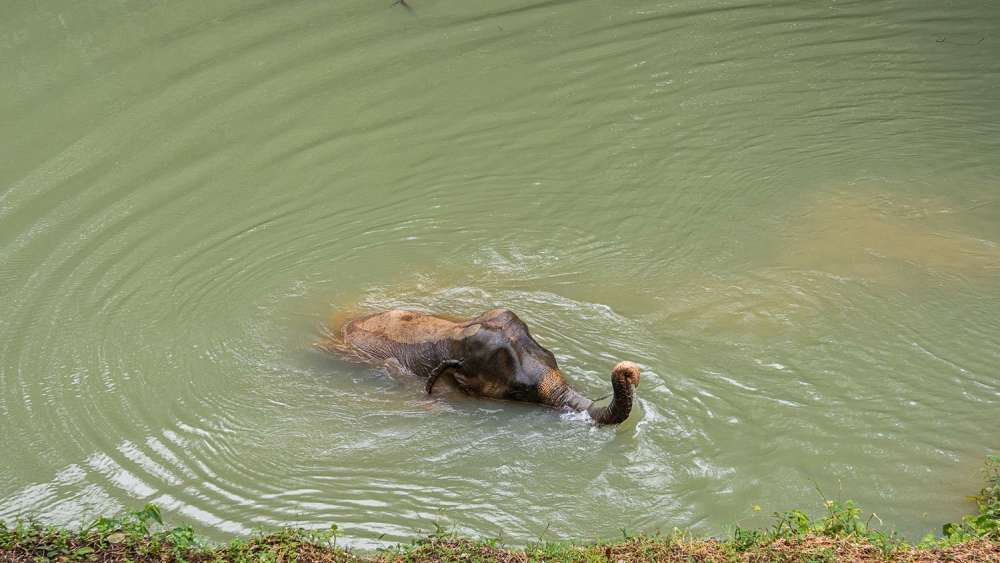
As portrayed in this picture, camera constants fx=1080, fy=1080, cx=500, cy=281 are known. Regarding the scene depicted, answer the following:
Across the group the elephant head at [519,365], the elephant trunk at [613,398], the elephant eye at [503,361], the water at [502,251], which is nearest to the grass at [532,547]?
the water at [502,251]

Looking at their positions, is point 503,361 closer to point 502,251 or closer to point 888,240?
point 502,251

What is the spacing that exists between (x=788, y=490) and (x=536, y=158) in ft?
18.9

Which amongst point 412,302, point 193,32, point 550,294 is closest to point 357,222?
point 412,302

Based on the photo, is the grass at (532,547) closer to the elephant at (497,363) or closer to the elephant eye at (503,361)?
the elephant at (497,363)

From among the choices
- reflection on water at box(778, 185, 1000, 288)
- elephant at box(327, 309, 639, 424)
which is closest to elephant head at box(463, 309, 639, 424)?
elephant at box(327, 309, 639, 424)

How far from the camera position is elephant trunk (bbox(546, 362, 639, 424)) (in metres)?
7.36

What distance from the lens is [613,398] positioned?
7.71 meters

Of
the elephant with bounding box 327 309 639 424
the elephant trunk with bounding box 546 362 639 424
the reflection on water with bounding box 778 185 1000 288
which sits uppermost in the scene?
the reflection on water with bounding box 778 185 1000 288

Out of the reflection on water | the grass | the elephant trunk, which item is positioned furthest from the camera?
the reflection on water

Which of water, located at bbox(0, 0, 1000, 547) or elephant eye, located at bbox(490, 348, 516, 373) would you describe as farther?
elephant eye, located at bbox(490, 348, 516, 373)

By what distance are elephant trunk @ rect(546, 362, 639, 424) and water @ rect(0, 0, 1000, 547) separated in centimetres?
13

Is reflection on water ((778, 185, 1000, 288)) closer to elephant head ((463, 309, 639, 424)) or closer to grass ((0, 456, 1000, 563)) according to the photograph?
elephant head ((463, 309, 639, 424))

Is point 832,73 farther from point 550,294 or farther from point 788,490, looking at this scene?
point 788,490

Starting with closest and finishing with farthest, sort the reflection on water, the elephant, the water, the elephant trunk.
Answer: the elephant trunk, the water, the elephant, the reflection on water
